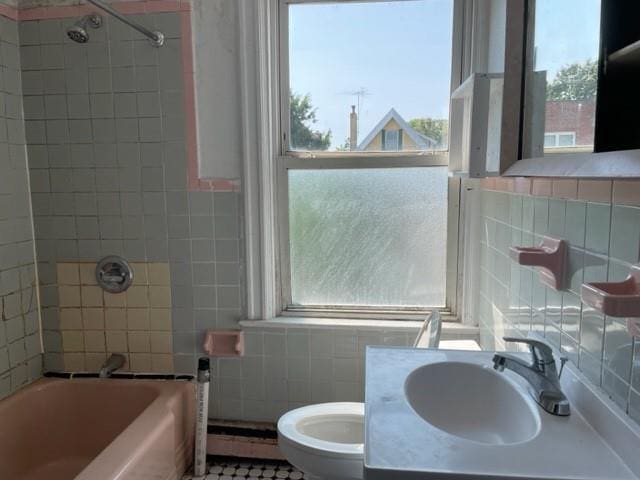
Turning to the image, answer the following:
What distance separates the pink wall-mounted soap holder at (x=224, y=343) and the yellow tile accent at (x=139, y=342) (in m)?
0.27

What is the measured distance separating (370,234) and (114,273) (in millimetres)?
1123

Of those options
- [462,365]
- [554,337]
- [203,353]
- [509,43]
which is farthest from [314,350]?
[509,43]

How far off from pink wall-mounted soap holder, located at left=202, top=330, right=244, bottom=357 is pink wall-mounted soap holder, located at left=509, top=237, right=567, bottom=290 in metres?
1.28

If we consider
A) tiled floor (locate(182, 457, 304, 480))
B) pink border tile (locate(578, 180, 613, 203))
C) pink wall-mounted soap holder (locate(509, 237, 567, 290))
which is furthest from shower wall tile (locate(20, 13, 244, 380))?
pink border tile (locate(578, 180, 613, 203))

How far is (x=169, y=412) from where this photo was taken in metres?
1.83

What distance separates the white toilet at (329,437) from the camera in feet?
4.81

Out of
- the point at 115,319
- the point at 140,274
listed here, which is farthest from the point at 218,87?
the point at 115,319

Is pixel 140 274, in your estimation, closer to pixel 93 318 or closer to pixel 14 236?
pixel 93 318

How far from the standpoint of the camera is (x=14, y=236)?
1.97m

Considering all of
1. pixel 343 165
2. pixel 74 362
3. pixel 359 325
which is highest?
pixel 343 165

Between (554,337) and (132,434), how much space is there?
1.39m

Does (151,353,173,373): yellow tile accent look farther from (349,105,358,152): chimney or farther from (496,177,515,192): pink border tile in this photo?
(496,177,515,192): pink border tile

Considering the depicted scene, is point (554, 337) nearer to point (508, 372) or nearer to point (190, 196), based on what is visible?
point (508, 372)

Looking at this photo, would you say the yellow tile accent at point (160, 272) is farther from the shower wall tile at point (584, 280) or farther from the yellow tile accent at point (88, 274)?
the shower wall tile at point (584, 280)
